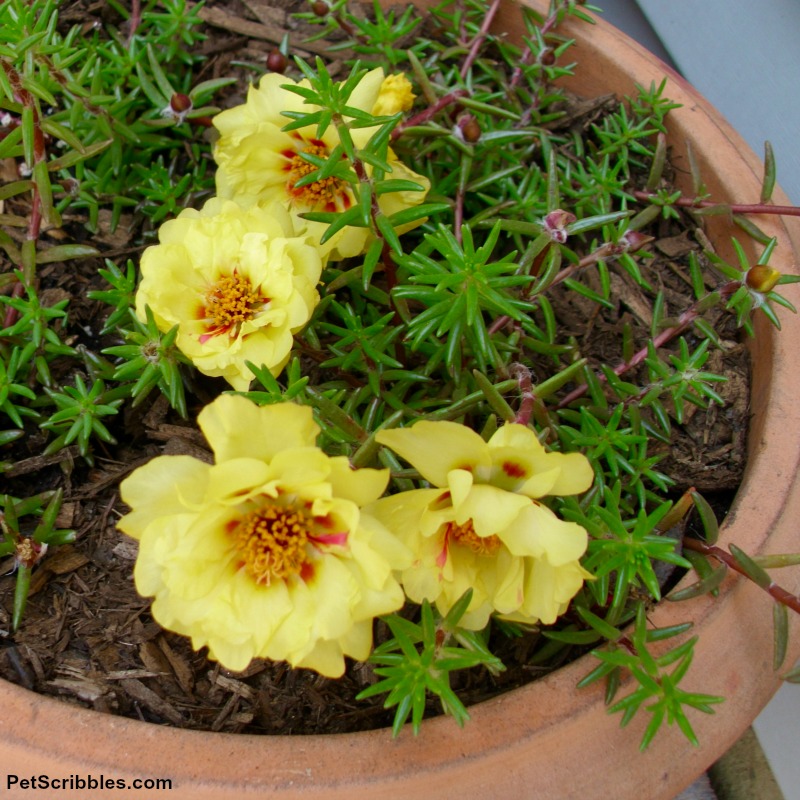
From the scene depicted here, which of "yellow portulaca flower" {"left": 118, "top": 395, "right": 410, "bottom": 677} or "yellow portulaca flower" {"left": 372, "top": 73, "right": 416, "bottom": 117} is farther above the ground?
"yellow portulaca flower" {"left": 372, "top": 73, "right": 416, "bottom": 117}

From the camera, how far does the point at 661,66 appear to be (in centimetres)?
174

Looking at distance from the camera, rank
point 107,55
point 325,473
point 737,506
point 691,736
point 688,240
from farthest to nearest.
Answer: point 688,240 → point 107,55 → point 737,506 → point 691,736 → point 325,473

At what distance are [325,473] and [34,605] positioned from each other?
0.76 metres

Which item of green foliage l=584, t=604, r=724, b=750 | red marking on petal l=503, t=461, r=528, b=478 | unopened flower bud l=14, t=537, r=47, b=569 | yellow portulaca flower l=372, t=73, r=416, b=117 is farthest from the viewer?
yellow portulaca flower l=372, t=73, r=416, b=117

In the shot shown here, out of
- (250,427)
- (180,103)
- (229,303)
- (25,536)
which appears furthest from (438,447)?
(180,103)

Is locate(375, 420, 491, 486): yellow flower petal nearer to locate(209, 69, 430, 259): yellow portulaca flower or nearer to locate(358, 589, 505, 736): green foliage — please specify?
locate(358, 589, 505, 736): green foliage

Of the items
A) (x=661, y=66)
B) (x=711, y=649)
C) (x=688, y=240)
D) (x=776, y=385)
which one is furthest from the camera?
(x=661, y=66)

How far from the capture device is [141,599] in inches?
50.2

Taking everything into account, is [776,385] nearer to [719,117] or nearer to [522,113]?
[719,117]

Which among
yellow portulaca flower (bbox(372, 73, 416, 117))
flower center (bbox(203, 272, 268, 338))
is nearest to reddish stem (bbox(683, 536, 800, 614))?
flower center (bbox(203, 272, 268, 338))

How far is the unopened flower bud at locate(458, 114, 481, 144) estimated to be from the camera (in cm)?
141

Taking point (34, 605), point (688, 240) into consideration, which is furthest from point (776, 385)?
point (34, 605)

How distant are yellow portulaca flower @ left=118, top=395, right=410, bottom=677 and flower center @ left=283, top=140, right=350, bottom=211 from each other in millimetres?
599

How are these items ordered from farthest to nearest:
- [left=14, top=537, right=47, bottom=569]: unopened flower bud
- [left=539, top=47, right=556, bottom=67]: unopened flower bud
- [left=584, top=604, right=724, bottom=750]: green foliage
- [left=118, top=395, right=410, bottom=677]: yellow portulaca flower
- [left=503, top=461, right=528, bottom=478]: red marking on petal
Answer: [left=539, top=47, right=556, bottom=67]: unopened flower bud
[left=14, top=537, right=47, bottom=569]: unopened flower bud
[left=584, top=604, right=724, bottom=750]: green foliage
[left=503, top=461, right=528, bottom=478]: red marking on petal
[left=118, top=395, right=410, bottom=677]: yellow portulaca flower
